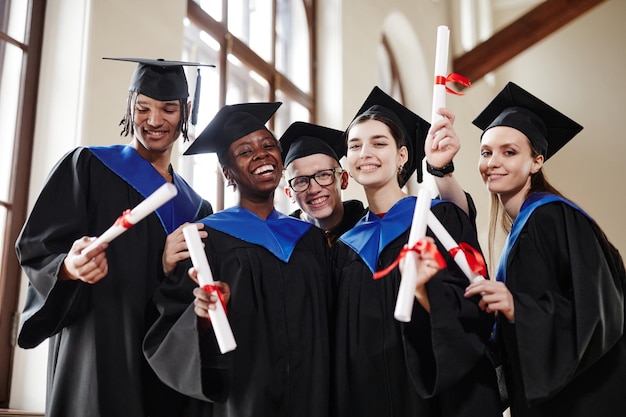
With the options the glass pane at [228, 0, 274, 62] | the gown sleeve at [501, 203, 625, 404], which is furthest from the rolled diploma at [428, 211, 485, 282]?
the glass pane at [228, 0, 274, 62]

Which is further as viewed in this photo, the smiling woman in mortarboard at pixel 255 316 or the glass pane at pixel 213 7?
the glass pane at pixel 213 7

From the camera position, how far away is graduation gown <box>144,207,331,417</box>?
2306 millimetres

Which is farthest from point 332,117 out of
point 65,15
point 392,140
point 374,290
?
point 374,290

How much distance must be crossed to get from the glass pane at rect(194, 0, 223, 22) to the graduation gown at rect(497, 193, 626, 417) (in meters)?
3.50

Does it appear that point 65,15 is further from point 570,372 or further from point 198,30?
point 570,372

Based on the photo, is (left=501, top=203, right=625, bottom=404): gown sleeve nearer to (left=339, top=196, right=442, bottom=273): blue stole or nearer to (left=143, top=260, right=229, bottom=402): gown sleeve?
(left=339, top=196, right=442, bottom=273): blue stole

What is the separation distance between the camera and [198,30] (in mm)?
5207

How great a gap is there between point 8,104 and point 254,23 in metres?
2.93

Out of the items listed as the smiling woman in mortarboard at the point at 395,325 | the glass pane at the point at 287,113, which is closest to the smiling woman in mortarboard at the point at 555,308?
the smiling woman in mortarboard at the point at 395,325

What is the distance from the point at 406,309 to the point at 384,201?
1.07 m

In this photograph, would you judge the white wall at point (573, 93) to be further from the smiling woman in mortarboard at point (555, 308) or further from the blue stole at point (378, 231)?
the smiling woman in mortarboard at point (555, 308)

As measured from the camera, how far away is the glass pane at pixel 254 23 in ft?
19.2

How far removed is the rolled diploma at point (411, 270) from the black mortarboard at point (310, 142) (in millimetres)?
1378

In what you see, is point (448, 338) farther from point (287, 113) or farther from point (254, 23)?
point (287, 113)
